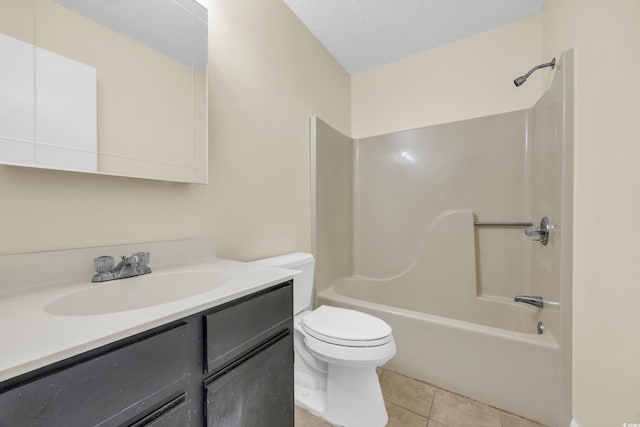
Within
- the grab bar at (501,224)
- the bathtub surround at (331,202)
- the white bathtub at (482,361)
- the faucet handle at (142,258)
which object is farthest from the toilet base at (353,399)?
the grab bar at (501,224)

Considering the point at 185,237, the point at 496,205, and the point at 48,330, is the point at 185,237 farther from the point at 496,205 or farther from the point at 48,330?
the point at 496,205

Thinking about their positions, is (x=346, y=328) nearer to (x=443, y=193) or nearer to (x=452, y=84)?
(x=443, y=193)

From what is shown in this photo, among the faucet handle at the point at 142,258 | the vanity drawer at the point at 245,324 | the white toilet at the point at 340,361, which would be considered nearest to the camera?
the vanity drawer at the point at 245,324

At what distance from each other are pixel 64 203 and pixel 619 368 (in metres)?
2.03

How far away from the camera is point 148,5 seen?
38.3 inches

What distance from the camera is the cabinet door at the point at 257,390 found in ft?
2.13

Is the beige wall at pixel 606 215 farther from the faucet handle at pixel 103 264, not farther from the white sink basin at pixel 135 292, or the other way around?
the faucet handle at pixel 103 264

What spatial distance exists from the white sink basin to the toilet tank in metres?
0.44

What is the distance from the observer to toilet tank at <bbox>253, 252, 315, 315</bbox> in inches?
54.3

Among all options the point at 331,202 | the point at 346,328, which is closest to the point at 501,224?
the point at 331,202

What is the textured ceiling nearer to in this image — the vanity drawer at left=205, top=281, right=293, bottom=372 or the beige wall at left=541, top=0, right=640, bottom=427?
the beige wall at left=541, top=0, right=640, bottom=427

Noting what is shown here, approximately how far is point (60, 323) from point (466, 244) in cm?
225

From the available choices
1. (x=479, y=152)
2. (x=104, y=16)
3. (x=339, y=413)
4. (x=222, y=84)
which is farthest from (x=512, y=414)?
(x=104, y=16)

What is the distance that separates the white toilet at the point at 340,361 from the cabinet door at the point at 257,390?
0.29m
